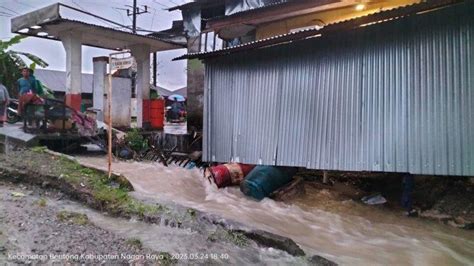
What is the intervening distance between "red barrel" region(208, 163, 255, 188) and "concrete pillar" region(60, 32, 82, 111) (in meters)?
6.65

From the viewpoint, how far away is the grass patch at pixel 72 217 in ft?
16.3

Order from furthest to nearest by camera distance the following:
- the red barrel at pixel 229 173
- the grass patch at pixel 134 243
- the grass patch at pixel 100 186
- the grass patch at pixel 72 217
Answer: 1. the red barrel at pixel 229 173
2. the grass patch at pixel 100 186
3. the grass patch at pixel 72 217
4. the grass patch at pixel 134 243

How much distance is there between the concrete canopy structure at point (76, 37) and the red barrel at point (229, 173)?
676cm

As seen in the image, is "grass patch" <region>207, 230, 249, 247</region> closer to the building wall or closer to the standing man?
the building wall

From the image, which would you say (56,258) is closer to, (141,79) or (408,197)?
(408,197)

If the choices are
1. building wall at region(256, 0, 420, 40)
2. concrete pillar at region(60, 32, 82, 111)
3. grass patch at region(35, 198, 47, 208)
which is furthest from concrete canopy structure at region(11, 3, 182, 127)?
grass patch at region(35, 198, 47, 208)

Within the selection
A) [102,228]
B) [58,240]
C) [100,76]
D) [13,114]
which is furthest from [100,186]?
[100,76]

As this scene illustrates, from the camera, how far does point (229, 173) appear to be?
9.60 m

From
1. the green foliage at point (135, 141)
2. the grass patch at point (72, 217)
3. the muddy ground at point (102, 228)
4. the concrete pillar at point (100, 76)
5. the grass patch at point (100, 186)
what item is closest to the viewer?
the muddy ground at point (102, 228)

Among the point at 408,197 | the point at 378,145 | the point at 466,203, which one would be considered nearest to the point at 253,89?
the point at 378,145

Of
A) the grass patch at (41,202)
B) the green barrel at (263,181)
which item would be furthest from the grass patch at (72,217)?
the green barrel at (263,181)

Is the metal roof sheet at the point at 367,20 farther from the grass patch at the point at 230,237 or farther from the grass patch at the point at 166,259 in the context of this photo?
the grass patch at the point at 166,259

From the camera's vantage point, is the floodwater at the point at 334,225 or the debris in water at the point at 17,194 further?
the debris in water at the point at 17,194

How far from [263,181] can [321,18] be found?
209 inches
